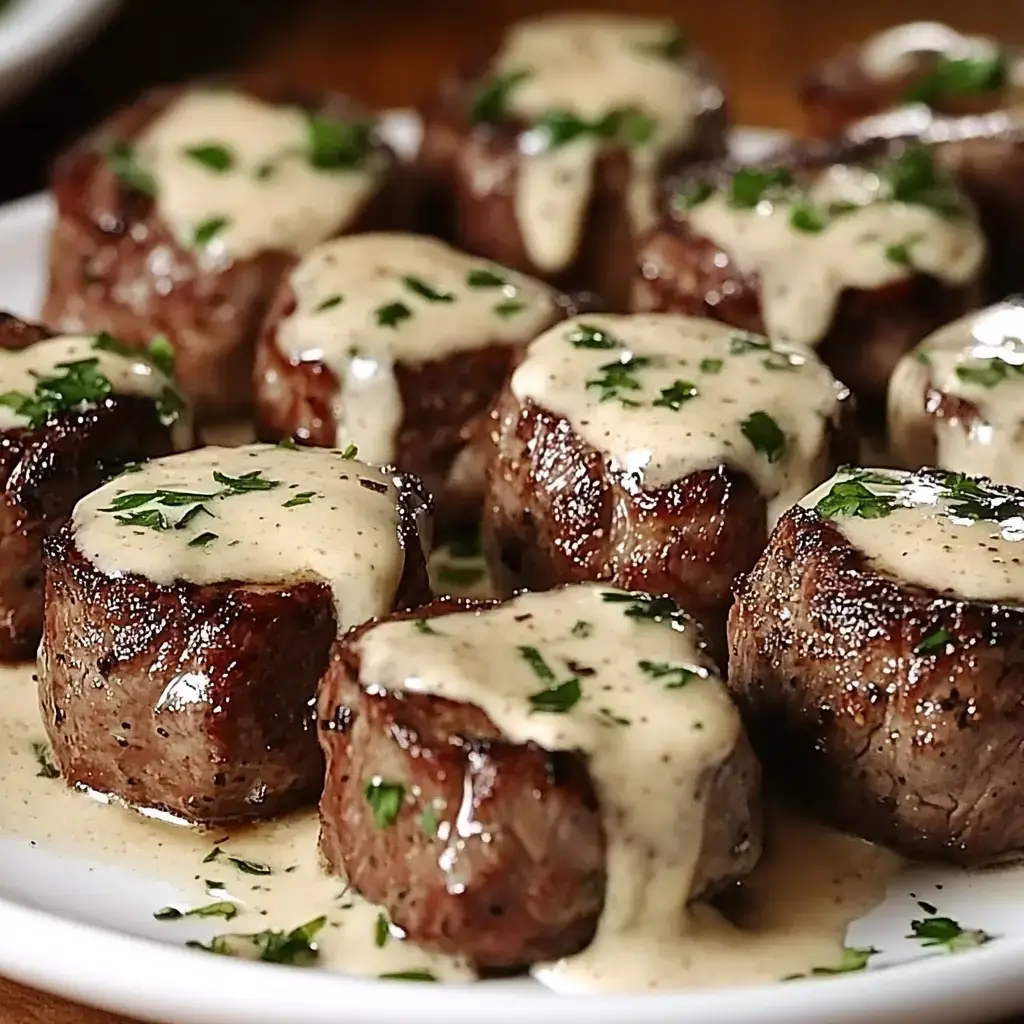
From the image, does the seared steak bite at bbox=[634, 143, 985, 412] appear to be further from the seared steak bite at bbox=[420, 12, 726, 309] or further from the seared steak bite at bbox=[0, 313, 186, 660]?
the seared steak bite at bbox=[0, 313, 186, 660]

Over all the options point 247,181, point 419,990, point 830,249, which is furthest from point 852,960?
point 247,181

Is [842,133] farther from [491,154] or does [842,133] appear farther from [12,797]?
[12,797]

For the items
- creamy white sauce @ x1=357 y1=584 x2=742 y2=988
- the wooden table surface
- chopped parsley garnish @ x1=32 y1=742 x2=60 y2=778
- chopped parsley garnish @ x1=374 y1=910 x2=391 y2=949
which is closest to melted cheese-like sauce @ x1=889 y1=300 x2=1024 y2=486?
creamy white sauce @ x1=357 y1=584 x2=742 y2=988

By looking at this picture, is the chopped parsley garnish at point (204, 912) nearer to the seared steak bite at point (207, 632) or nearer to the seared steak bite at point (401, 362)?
the seared steak bite at point (207, 632)

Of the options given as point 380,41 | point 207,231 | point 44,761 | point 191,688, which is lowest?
point 380,41

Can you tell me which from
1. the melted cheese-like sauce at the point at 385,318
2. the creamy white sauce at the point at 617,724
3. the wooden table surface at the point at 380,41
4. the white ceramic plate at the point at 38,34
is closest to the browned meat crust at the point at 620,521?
the melted cheese-like sauce at the point at 385,318

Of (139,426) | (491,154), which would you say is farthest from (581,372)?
(491,154)

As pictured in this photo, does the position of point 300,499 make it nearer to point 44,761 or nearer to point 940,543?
point 44,761
